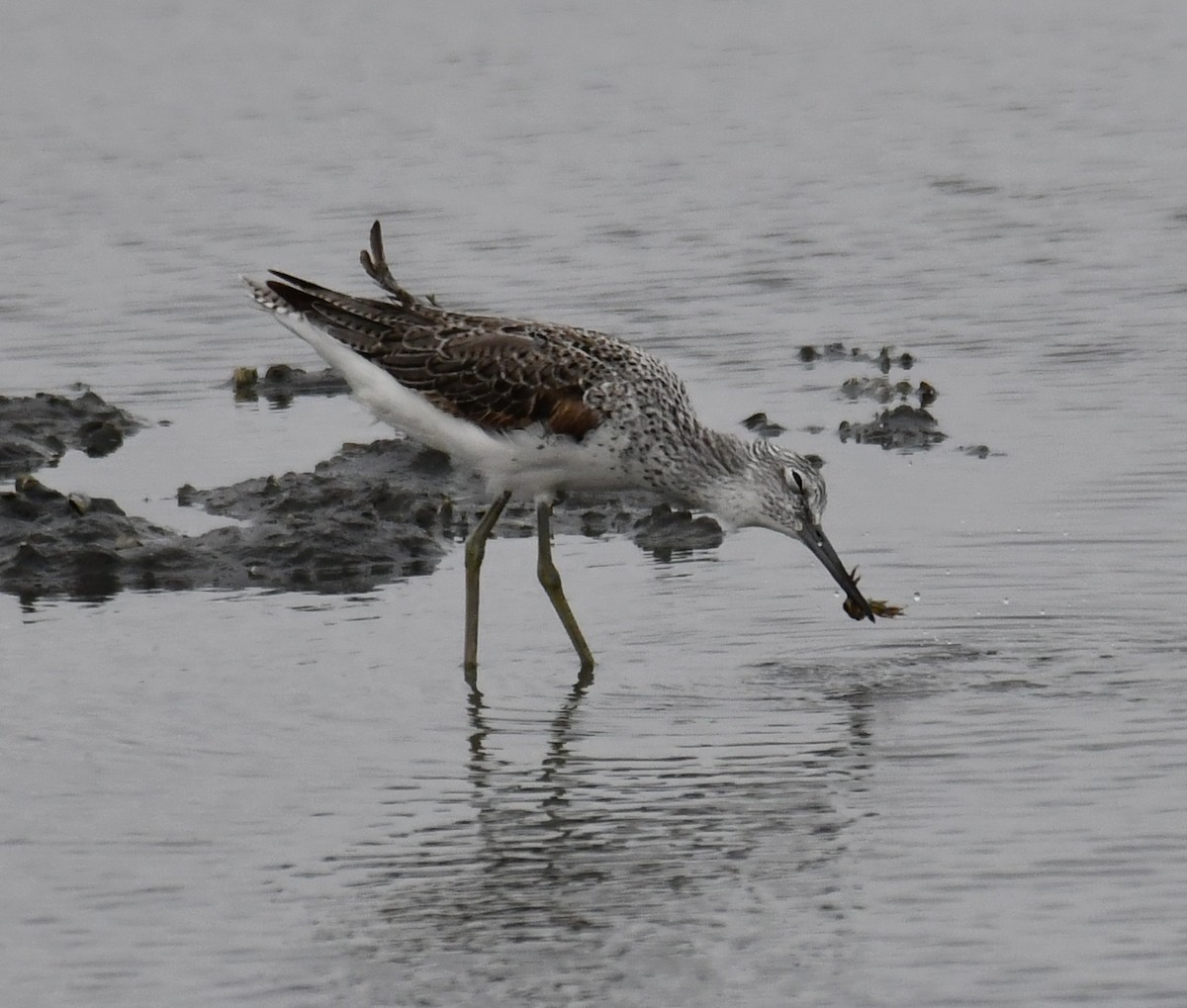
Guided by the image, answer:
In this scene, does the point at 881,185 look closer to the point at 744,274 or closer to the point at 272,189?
the point at 744,274

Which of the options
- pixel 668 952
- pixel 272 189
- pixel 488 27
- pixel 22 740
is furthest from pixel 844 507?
pixel 488 27

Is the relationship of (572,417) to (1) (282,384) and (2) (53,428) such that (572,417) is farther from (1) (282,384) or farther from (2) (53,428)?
(1) (282,384)

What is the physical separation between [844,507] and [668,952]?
5387 mm

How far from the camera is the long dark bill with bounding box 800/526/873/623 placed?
10203mm

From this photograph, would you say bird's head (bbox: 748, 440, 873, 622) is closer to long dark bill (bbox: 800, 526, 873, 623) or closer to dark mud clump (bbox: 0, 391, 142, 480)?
long dark bill (bbox: 800, 526, 873, 623)

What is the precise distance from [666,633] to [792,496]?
2.66 feet

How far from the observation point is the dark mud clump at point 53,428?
528 inches

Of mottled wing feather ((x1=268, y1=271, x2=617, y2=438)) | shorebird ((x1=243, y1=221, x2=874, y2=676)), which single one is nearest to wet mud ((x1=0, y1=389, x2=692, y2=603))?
shorebird ((x1=243, y1=221, x2=874, y2=676))

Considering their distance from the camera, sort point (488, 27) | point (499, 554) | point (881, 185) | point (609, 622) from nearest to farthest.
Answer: point (609, 622) → point (499, 554) → point (881, 185) → point (488, 27)

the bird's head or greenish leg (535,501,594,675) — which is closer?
greenish leg (535,501,594,675)

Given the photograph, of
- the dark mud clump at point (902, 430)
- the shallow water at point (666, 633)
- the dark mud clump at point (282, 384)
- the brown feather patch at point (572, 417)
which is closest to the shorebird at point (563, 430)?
the brown feather patch at point (572, 417)

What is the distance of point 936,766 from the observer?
28.5 ft

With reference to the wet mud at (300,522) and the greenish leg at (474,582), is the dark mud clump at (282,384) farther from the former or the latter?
the greenish leg at (474,582)

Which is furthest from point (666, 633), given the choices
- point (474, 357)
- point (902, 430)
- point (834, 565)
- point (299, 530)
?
point (902, 430)
